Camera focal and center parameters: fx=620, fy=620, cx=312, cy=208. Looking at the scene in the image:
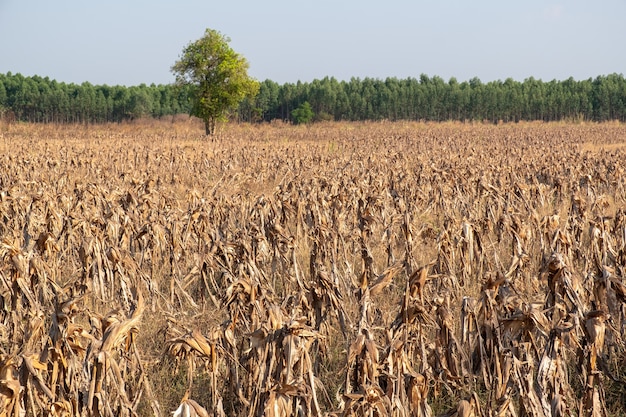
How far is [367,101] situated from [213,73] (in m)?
48.8

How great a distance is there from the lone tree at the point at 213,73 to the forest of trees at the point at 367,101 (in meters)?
36.2

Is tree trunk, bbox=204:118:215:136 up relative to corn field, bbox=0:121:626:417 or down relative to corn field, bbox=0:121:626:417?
up

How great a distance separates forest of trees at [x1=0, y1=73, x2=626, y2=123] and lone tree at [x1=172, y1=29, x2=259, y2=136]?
36.2 meters

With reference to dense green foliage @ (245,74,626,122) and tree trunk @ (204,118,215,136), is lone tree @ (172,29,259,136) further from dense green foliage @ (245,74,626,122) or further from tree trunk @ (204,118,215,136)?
dense green foliage @ (245,74,626,122)

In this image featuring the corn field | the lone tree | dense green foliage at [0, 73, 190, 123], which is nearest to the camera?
the corn field

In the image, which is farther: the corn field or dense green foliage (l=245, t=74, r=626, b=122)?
dense green foliage (l=245, t=74, r=626, b=122)

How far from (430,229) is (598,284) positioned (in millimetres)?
3510

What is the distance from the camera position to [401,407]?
297 centimetres

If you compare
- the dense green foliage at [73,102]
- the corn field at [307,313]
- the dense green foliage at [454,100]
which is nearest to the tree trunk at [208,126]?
the corn field at [307,313]

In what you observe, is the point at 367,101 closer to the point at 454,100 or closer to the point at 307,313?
the point at 454,100

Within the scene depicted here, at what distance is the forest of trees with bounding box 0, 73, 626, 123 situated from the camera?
78688mm

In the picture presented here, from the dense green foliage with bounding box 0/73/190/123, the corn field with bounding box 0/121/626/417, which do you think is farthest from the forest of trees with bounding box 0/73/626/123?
the corn field with bounding box 0/121/626/417

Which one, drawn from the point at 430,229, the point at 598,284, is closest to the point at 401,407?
the point at 598,284

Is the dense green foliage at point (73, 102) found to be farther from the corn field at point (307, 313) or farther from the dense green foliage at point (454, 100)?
the corn field at point (307, 313)
